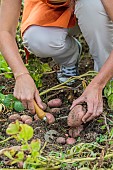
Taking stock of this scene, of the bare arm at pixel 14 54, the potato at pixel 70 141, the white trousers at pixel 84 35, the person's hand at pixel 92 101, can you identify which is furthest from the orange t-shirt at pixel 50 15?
the potato at pixel 70 141

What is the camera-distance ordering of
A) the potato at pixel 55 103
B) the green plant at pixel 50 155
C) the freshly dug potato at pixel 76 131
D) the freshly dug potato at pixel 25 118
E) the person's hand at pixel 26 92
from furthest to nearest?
1. the potato at pixel 55 103
2. the freshly dug potato at pixel 25 118
3. the freshly dug potato at pixel 76 131
4. the person's hand at pixel 26 92
5. the green plant at pixel 50 155

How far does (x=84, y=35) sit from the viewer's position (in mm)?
2375

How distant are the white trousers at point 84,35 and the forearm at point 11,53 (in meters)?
0.27

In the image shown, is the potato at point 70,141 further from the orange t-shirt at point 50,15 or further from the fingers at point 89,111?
the orange t-shirt at point 50,15

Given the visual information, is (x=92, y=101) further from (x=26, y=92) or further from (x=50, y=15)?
(x=50, y=15)

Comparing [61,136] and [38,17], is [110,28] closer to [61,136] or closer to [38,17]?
[38,17]

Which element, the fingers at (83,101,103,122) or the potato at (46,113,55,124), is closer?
the fingers at (83,101,103,122)

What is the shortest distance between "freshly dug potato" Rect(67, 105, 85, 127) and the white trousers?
410 mm

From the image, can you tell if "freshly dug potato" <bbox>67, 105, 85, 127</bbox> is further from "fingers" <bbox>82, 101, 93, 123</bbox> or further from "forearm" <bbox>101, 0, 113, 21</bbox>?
"forearm" <bbox>101, 0, 113, 21</bbox>

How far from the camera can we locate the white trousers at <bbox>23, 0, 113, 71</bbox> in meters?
2.27

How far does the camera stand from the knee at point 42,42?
7.82 ft

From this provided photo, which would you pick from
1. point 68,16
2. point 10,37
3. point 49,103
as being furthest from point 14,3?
point 49,103

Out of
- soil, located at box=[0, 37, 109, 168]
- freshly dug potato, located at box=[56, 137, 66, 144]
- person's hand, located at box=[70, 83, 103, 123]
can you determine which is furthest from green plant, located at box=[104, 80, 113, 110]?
freshly dug potato, located at box=[56, 137, 66, 144]

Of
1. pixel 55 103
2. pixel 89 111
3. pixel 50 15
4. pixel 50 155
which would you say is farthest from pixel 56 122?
pixel 50 15
